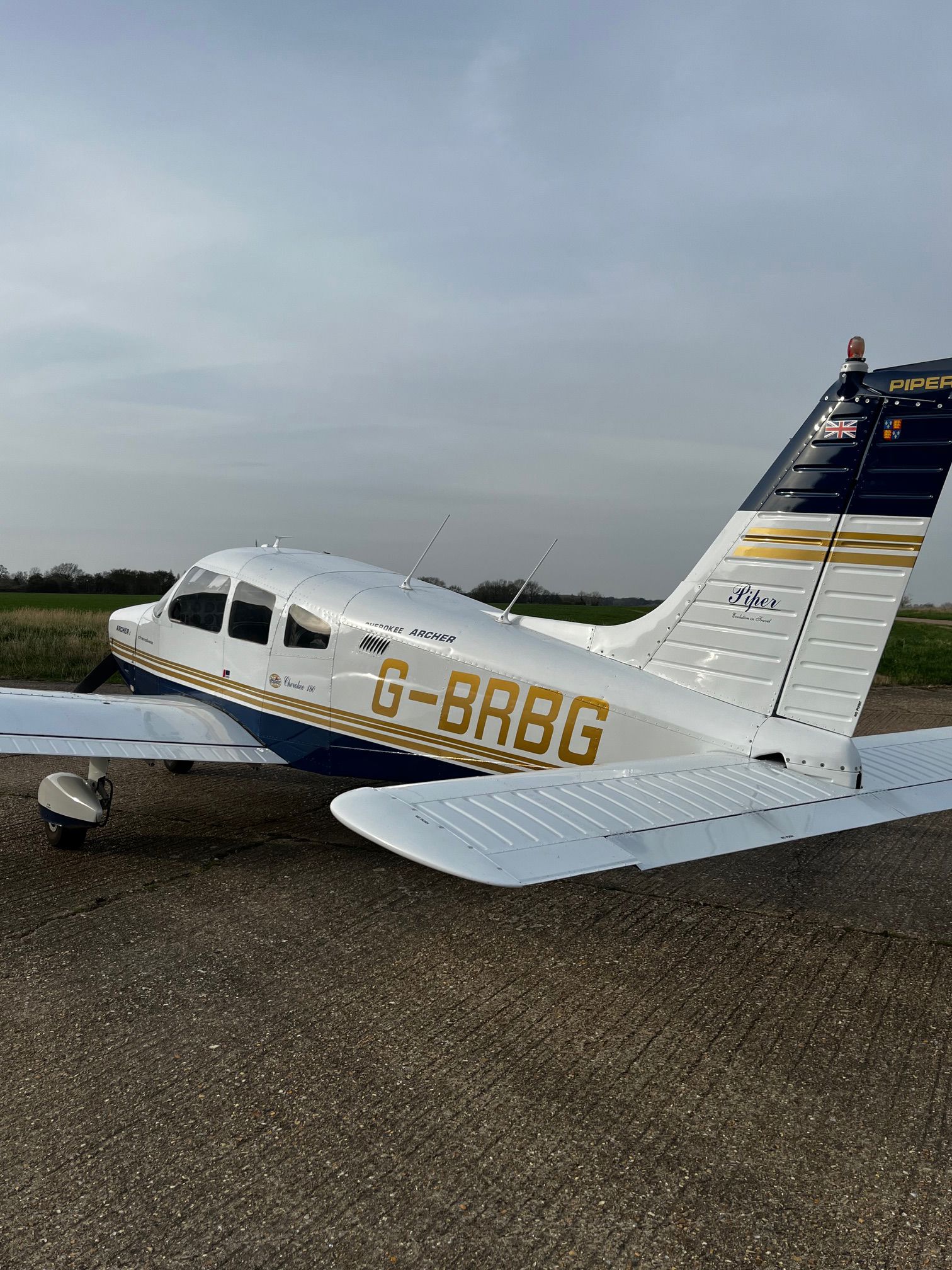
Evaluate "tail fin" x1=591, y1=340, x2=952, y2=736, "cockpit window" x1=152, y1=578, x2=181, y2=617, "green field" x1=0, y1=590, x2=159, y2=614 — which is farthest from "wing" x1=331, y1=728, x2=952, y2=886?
"green field" x1=0, y1=590, x2=159, y2=614

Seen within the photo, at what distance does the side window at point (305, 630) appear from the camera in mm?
7055

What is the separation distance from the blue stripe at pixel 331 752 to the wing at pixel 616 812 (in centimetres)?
214

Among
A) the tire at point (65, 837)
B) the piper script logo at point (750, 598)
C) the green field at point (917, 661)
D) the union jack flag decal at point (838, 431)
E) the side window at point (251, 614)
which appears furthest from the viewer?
the green field at point (917, 661)

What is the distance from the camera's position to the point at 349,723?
686 centimetres

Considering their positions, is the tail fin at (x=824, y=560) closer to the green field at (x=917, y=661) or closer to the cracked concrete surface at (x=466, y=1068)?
the cracked concrete surface at (x=466, y=1068)

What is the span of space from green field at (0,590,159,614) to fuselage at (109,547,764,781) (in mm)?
25809

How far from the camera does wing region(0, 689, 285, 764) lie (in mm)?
6473

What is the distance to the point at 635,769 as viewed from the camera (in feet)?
14.5

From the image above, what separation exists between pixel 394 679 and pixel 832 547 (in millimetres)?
3188

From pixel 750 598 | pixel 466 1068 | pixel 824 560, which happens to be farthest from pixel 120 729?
pixel 824 560

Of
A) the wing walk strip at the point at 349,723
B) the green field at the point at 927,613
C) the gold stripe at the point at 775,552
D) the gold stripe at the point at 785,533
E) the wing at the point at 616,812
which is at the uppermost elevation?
the green field at the point at 927,613

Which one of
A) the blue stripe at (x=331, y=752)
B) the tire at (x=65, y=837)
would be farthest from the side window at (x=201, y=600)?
the tire at (x=65, y=837)

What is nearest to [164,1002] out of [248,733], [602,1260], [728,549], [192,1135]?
[192,1135]

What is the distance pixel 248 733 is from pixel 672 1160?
17.2ft
